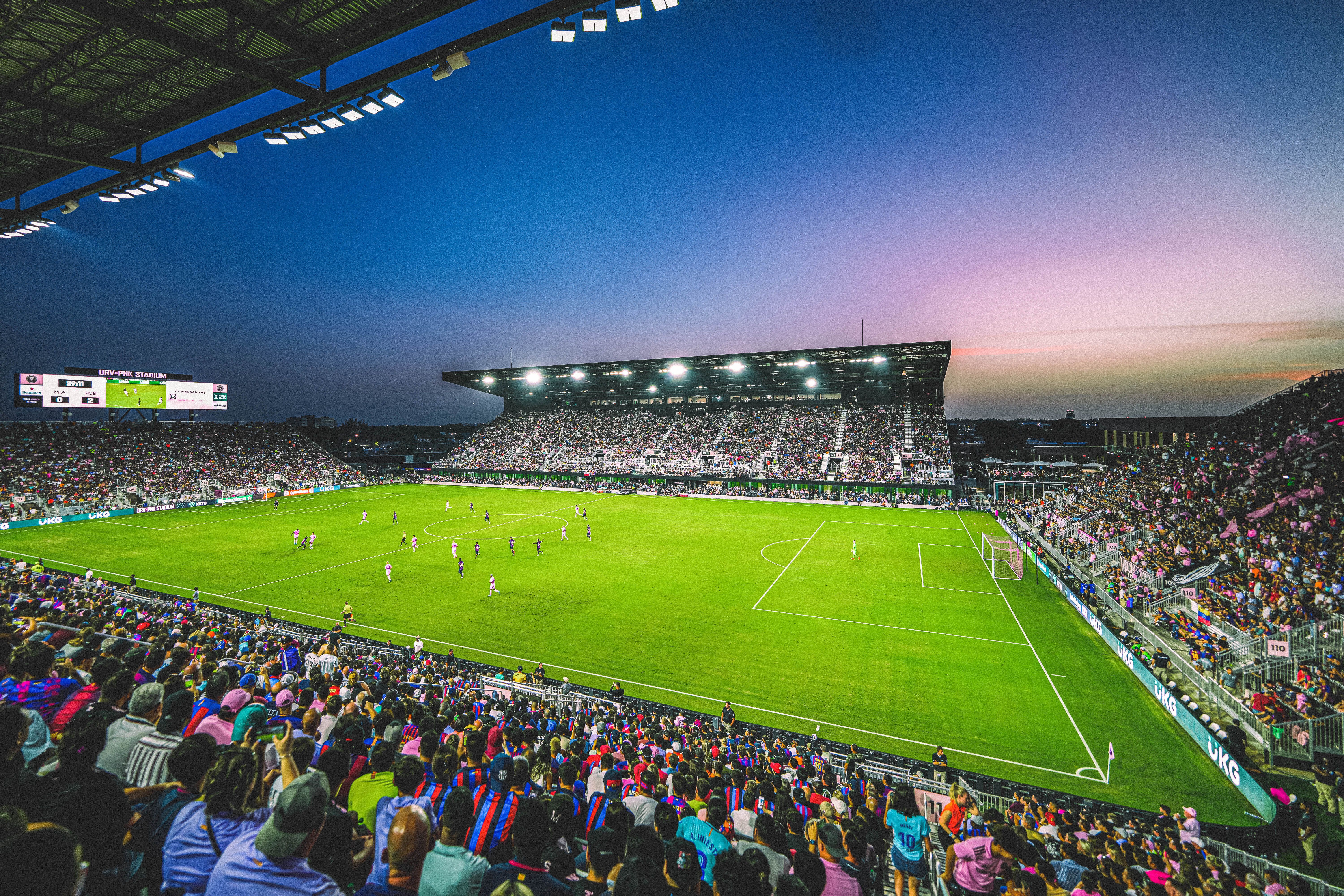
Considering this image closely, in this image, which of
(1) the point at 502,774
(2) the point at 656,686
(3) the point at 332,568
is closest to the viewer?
(1) the point at 502,774

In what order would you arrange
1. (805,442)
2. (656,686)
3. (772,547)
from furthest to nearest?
(805,442) < (772,547) < (656,686)

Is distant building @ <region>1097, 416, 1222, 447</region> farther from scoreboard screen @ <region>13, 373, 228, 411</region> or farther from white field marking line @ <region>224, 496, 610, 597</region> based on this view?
scoreboard screen @ <region>13, 373, 228, 411</region>

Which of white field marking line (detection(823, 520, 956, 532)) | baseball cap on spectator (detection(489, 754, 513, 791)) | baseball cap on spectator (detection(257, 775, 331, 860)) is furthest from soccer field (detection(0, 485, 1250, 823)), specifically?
baseball cap on spectator (detection(257, 775, 331, 860))

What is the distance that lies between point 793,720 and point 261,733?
1168 centimetres

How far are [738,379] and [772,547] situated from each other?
3658cm

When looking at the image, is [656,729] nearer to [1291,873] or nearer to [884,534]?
[1291,873]

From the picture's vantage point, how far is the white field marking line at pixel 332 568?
22.8 metres

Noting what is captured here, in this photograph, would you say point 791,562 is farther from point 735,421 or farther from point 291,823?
point 735,421

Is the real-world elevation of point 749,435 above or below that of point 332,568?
above

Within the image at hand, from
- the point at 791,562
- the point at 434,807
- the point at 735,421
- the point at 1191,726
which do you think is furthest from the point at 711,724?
the point at 735,421

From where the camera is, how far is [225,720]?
545 centimetres

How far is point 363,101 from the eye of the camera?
7512 millimetres

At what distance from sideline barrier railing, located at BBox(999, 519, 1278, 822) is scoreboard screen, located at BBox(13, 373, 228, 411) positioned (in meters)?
74.1

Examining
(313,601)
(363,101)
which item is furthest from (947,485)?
(363,101)
